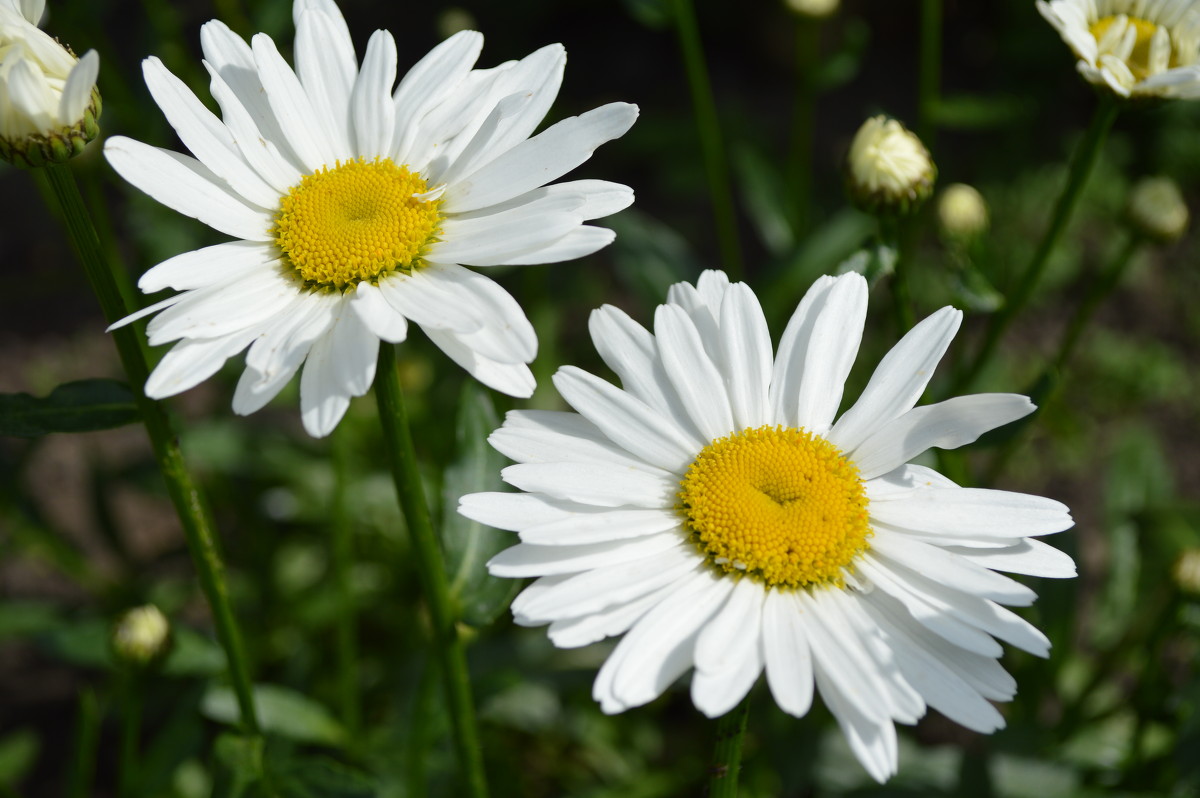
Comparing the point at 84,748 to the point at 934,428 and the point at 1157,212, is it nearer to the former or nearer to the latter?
the point at 934,428

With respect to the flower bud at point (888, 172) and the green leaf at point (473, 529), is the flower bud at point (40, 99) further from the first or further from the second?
the flower bud at point (888, 172)

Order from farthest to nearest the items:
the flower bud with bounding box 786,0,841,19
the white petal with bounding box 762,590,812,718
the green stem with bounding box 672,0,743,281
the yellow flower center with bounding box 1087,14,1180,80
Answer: the flower bud with bounding box 786,0,841,19
the green stem with bounding box 672,0,743,281
the yellow flower center with bounding box 1087,14,1180,80
the white petal with bounding box 762,590,812,718

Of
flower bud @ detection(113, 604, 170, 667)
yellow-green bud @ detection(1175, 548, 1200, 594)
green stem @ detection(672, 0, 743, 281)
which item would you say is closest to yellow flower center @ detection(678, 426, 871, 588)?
yellow-green bud @ detection(1175, 548, 1200, 594)

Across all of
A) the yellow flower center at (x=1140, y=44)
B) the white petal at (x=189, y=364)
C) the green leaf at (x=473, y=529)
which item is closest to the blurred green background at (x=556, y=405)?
the green leaf at (x=473, y=529)

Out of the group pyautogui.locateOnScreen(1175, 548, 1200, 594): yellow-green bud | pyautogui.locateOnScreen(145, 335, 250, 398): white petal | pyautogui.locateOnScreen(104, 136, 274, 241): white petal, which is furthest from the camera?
pyautogui.locateOnScreen(1175, 548, 1200, 594): yellow-green bud

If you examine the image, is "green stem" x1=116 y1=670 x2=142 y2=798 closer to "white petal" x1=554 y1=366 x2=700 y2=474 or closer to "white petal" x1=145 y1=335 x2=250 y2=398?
"white petal" x1=145 y1=335 x2=250 y2=398

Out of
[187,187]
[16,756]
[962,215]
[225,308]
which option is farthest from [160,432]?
[16,756]

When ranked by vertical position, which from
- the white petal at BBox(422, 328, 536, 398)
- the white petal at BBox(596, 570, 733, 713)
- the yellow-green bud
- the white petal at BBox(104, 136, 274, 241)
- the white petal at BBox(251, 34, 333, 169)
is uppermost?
the white petal at BBox(251, 34, 333, 169)
